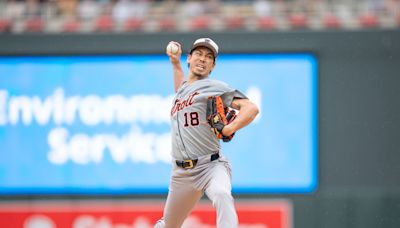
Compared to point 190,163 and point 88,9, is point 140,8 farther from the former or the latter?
point 190,163

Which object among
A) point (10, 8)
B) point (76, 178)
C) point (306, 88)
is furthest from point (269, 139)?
point (10, 8)

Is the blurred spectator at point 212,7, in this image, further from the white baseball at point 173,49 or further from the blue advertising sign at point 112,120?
the white baseball at point 173,49

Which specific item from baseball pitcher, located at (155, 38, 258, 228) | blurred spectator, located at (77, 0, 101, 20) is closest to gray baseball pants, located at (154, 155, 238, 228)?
baseball pitcher, located at (155, 38, 258, 228)

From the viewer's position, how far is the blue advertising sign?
10414mm

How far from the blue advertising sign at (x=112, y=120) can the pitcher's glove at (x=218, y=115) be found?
15.3 feet

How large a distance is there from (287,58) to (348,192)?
1.90 metres

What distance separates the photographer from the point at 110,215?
31.7 feet

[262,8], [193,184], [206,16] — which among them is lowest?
[193,184]

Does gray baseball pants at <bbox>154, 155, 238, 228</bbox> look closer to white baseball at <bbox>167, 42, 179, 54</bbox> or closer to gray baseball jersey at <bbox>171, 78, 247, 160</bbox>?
gray baseball jersey at <bbox>171, 78, 247, 160</bbox>

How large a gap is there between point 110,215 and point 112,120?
1451 mm

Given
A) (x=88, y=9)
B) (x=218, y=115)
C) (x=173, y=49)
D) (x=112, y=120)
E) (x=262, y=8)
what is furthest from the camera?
(x=88, y=9)

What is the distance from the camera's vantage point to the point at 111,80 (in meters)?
10.6

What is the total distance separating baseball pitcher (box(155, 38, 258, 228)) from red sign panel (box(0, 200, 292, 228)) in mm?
3575

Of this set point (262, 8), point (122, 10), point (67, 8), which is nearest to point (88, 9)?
point (67, 8)
